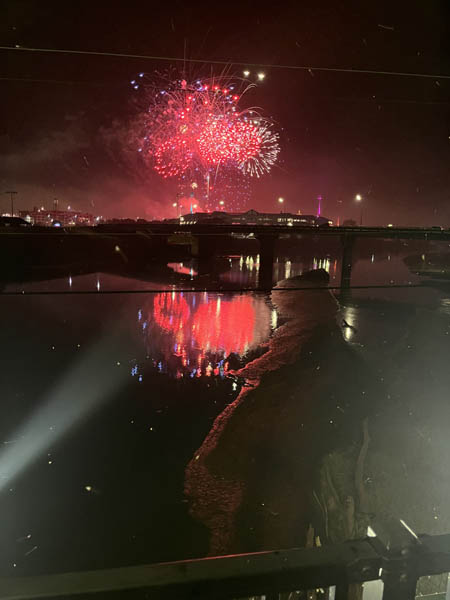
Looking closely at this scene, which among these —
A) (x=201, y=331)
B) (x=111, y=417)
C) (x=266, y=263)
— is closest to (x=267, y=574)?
(x=111, y=417)

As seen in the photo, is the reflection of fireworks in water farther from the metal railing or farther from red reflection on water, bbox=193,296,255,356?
the metal railing

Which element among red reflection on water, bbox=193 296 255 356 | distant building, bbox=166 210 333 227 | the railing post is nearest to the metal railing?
the railing post

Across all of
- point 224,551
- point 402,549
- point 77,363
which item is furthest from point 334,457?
point 77,363

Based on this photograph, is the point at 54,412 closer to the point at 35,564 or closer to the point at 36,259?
the point at 35,564

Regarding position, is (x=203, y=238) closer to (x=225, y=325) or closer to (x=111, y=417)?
(x=225, y=325)

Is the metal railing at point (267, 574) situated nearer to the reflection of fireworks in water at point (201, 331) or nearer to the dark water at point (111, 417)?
the dark water at point (111, 417)

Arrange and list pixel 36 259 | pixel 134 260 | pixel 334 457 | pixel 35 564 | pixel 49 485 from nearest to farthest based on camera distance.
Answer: pixel 35 564 → pixel 49 485 → pixel 334 457 → pixel 36 259 → pixel 134 260

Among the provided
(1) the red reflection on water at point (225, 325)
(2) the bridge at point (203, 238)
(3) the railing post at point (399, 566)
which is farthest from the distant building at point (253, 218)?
(3) the railing post at point (399, 566)
